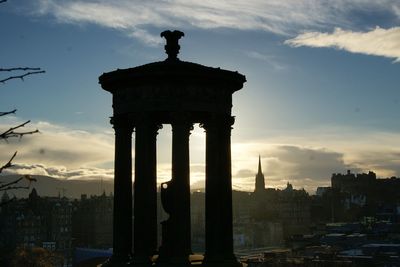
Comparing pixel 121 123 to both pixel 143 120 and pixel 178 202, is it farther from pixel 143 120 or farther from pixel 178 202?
pixel 178 202

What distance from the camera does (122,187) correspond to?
2409 centimetres

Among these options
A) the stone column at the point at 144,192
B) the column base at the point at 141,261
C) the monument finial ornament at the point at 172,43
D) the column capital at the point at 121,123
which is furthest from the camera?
the monument finial ornament at the point at 172,43

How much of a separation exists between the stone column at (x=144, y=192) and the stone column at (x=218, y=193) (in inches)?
77.3

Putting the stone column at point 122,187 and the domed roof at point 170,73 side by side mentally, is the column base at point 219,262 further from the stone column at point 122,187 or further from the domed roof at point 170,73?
the domed roof at point 170,73

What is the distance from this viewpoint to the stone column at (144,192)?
22547 millimetres

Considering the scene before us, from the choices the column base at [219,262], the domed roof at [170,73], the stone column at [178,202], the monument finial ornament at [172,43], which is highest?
the monument finial ornament at [172,43]

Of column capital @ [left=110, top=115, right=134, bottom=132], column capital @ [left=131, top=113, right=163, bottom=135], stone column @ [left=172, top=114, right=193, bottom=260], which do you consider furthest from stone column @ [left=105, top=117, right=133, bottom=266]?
stone column @ [left=172, top=114, right=193, bottom=260]

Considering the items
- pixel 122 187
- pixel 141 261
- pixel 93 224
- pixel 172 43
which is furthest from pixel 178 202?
pixel 93 224

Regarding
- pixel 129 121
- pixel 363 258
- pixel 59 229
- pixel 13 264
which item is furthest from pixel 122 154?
pixel 59 229

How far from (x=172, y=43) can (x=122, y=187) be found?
5.52m

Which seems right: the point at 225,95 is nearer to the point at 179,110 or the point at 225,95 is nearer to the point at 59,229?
the point at 179,110

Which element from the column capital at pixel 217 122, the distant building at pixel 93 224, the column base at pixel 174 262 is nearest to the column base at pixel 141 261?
the column base at pixel 174 262

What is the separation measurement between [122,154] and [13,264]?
71518mm

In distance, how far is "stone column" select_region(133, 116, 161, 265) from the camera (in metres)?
22.5
